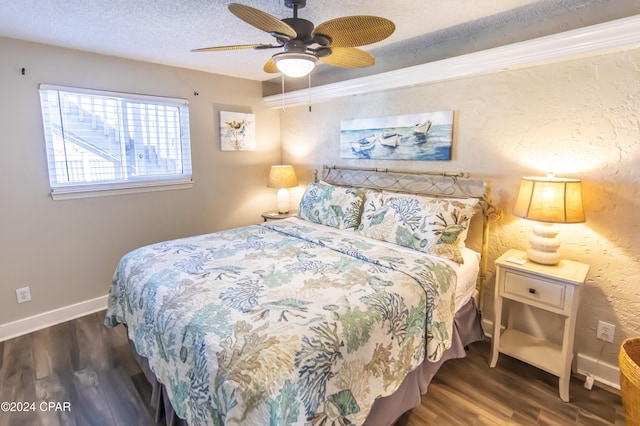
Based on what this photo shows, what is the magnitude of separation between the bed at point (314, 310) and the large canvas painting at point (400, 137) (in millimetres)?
247

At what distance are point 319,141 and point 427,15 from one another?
1836 millimetres

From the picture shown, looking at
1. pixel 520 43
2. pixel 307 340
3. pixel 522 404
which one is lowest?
pixel 522 404

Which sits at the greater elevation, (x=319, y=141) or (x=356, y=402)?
(x=319, y=141)

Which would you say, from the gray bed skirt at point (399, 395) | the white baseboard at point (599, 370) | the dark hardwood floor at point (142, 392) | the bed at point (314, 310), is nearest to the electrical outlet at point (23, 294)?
the dark hardwood floor at point (142, 392)

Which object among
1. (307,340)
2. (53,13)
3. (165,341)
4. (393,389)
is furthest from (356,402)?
(53,13)

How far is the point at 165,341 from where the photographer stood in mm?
1515

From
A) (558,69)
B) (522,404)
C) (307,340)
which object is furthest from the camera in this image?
(558,69)

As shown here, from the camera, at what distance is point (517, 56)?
7.06ft

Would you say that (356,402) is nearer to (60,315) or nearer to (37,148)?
(60,315)

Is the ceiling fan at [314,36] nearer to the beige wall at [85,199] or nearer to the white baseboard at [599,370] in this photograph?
the beige wall at [85,199]

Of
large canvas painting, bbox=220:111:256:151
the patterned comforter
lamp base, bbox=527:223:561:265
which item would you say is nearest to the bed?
the patterned comforter

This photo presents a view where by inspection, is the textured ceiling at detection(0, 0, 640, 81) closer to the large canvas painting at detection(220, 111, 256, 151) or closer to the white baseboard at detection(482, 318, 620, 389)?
the large canvas painting at detection(220, 111, 256, 151)

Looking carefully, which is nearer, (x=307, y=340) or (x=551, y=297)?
(x=307, y=340)

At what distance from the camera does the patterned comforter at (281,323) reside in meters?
1.18
